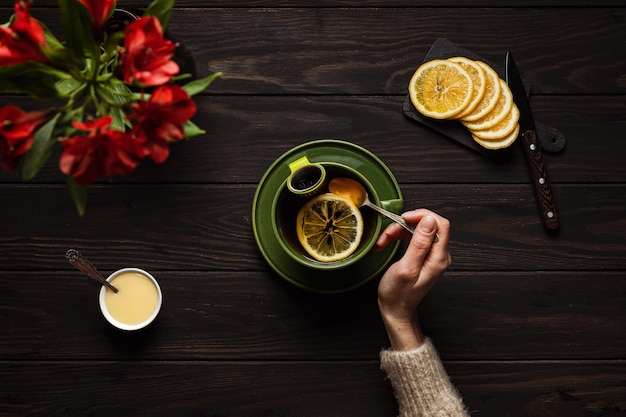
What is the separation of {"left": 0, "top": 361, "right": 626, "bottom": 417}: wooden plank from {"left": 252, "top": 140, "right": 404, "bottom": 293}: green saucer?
0.19 m

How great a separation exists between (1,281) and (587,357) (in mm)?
1224

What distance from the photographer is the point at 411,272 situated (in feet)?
3.51

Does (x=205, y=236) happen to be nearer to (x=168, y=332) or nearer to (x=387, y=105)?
(x=168, y=332)

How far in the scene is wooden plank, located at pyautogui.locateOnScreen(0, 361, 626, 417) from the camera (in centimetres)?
121

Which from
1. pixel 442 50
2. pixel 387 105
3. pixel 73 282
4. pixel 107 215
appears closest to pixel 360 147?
pixel 387 105

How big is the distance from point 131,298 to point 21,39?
0.62 m

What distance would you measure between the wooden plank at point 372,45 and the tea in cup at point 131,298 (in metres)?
0.42

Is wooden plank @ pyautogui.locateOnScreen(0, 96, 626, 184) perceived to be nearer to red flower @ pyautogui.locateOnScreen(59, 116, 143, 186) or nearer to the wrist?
the wrist

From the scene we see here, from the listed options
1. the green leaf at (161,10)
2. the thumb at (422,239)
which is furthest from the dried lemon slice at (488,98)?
the green leaf at (161,10)

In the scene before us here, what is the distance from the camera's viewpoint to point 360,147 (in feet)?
3.88

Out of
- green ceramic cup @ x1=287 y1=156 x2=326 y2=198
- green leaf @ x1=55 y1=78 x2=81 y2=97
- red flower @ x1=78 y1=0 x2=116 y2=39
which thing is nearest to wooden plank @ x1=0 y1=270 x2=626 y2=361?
green ceramic cup @ x1=287 y1=156 x2=326 y2=198

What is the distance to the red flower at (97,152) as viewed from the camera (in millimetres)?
694

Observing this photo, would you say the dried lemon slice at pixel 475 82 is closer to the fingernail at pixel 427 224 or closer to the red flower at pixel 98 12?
the fingernail at pixel 427 224

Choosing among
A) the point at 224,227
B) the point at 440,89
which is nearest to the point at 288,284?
the point at 224,227
